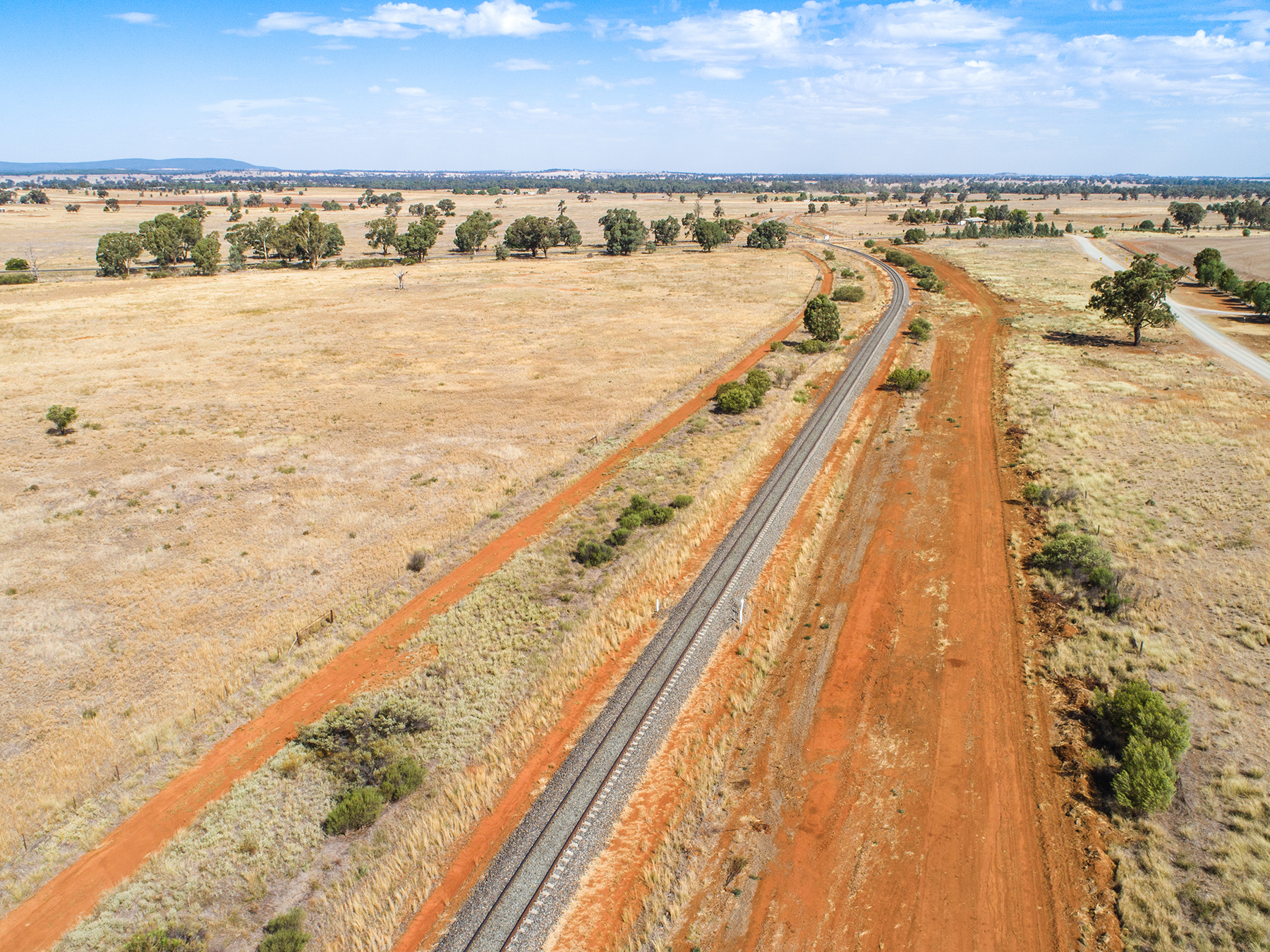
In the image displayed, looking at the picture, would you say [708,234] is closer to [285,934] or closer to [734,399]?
[734,399]

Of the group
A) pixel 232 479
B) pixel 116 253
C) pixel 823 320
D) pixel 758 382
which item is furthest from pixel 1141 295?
pixel 116 253

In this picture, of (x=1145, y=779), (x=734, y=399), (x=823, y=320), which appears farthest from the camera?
(x=823, y=320)

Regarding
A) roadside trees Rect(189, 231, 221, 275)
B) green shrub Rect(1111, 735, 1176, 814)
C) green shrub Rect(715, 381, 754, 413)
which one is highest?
roadside trees Rect(189, 231, 221, 275)

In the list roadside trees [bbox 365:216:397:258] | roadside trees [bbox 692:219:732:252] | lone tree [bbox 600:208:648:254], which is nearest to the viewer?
roadside trees [bbox 365:216:397:258]

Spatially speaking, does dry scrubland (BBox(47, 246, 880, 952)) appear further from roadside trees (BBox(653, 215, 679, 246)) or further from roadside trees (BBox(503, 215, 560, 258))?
roadside trees (BBox(653, 215, 679, 246))

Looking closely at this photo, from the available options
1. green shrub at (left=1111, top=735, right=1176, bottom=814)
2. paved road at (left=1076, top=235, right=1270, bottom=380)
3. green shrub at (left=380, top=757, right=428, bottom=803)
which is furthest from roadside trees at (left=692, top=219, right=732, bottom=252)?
green shrub at (left=380, top=757, right=428, bottom=803)
